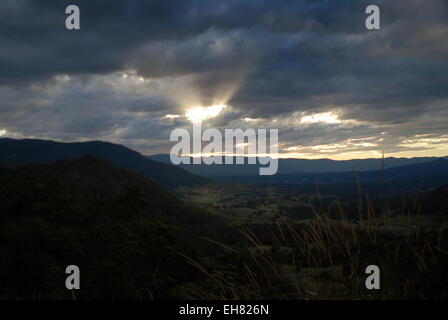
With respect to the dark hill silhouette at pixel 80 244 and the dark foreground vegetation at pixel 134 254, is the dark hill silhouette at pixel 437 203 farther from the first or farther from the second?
the dark hill silhouette at pixel 80 244

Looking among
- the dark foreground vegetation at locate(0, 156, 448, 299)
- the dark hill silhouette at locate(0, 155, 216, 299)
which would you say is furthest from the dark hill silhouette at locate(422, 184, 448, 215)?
the dark hill silhouette at locate(0, 155, 216, 299)

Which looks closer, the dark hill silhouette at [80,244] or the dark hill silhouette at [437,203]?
the dark hill silhouette at [80,244]

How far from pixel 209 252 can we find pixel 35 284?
22.9 meters

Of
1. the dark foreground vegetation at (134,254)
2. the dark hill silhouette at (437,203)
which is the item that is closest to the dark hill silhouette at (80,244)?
the dark foreground vegetation at (134,254)

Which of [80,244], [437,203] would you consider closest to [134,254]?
[80,244]

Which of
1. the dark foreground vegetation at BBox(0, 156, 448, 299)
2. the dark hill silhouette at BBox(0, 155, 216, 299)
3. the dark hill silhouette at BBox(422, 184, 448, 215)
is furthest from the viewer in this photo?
the dark hill silhouette at BBox(422, 184, 448, 215)

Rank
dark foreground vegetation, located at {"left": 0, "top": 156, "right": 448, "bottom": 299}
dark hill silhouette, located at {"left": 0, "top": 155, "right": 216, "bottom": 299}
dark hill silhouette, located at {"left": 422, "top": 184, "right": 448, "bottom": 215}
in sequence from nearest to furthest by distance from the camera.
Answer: dark foreground vegetation, located at {"left": 0, "top": 156, "right": 448, "bottom": 299} → dark hill silhouette, located at {"left": 0, "top": 155, "right": 216, "bottom": 299} → dark hill silhouette, located at {"left": 422, "top": 184, "right": 448, "bottom": 215}

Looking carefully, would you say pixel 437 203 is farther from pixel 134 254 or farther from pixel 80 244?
pixel 80 244

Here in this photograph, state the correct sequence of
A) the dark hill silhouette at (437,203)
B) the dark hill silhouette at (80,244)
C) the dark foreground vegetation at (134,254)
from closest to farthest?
the dark foreground vegetation at (134,254) < the dark hill silhouette at (80,244) < the dark hill silhouette at (437,203)

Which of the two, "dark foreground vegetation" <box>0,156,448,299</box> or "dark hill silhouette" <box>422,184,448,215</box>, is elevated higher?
"dark foreground vegetation" <box>0,156,448,299</box>

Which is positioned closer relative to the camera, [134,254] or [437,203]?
[134,254]

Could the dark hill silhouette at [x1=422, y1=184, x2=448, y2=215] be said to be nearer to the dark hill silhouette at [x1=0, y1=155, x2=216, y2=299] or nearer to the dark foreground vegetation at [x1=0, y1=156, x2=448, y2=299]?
the dark foreground vegetation at [x1=0, y1=156, x2=448, y2=299]
